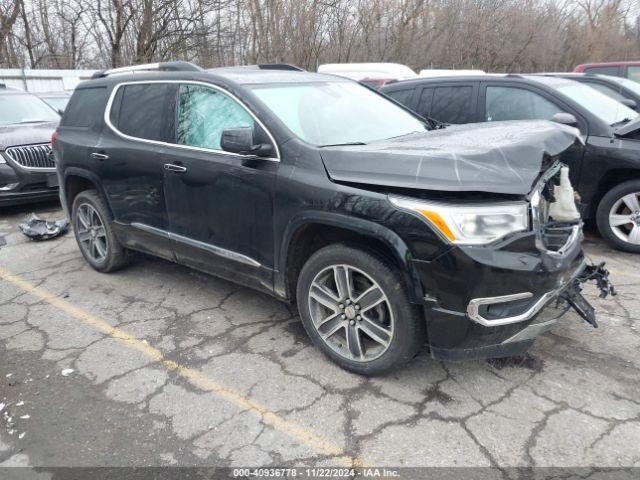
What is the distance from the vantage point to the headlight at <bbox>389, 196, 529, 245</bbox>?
2.50 m

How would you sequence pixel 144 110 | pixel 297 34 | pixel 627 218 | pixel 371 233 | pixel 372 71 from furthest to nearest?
1. pixel 297 34
2. pixel 372 71
3. pixel 627 218
4. pixel 144 110
5. pixel 371 233

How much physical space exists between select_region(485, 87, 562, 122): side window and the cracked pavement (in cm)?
224

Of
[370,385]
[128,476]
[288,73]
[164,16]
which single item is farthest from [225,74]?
[164,16]

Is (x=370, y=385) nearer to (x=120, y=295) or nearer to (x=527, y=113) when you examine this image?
(x=120, y=295)

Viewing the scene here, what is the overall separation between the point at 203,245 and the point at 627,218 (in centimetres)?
409

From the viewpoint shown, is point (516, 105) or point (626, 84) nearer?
point (516, 105)

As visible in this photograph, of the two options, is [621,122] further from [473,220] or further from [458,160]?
Answer: [473,220]

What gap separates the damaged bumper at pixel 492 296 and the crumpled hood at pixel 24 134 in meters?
6.72

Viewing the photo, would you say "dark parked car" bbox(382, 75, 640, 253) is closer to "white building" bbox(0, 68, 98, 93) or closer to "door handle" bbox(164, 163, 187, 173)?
"door handle" bbox(164, 163, 187, 173)

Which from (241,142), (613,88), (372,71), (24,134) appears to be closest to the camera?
(241,142)

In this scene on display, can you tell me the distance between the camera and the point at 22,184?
276 inches

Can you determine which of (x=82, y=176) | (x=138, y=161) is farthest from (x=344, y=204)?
(x=82, y=176)

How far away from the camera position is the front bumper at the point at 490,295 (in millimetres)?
2486

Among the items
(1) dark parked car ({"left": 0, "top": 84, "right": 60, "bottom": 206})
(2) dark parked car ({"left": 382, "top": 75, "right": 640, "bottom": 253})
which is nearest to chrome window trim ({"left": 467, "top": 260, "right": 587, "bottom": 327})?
(2) dark parked car ({"left": 382, "top": 75, "right": 640, "bottom": 253})
